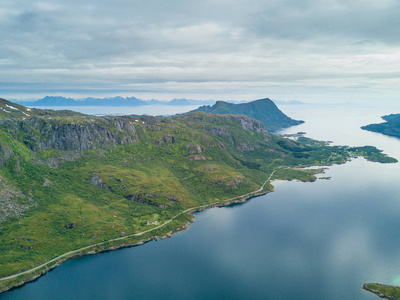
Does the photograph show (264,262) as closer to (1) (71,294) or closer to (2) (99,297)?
(2) (99,297)

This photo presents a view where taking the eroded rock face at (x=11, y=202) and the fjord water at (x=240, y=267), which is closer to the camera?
the fjord water at (x=240, y=267)

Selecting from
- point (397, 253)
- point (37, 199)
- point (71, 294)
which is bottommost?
point (71, 294)

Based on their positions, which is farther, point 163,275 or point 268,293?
point 163,275

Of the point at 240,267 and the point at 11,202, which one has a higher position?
the point at 11,202

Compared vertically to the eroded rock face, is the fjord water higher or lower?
lower

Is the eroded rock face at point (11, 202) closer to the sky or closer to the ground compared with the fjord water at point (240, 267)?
closer to the sky

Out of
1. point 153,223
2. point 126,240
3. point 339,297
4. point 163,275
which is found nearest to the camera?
point 339,297

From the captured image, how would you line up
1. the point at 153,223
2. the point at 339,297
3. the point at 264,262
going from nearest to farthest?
the point at 339,297 < the point at 264,262 < the point at 153,223

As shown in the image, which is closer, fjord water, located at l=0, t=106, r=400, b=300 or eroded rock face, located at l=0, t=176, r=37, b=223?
fjord water, located at l=0, t=106, r=400, b=300

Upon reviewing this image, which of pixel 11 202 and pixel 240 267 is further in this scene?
pixel 11 202

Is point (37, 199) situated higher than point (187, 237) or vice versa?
point (37, 199)

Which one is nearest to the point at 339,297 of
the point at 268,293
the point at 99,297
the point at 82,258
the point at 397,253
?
the point at 268,293
